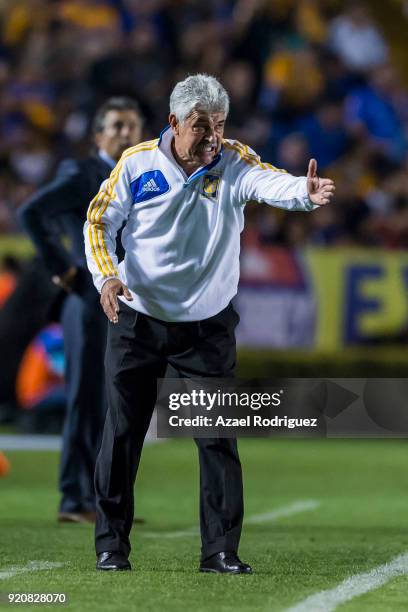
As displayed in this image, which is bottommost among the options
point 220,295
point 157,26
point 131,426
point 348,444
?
point 348,444

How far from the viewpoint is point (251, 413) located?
591 centimetres

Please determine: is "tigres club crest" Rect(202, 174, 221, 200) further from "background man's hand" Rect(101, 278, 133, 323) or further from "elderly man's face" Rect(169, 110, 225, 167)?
"background man's hand" Rect(101, 278, 133, 323)

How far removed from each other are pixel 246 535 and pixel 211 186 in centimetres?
246

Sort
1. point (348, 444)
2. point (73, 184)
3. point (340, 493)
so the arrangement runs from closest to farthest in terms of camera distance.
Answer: point (73, 184), point (340, 493), point (348, 444)

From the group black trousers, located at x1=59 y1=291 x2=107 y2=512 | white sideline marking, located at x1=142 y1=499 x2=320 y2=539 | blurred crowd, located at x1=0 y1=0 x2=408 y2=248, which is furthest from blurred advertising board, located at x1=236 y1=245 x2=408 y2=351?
black trousers, located at x1=59 y1=291 x2=107 y2=512

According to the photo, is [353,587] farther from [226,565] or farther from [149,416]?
[149,416]

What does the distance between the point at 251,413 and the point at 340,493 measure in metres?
4.36

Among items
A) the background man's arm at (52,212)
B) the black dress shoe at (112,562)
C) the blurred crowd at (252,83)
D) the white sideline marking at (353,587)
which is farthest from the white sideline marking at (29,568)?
the blurred crowd at (252,83)

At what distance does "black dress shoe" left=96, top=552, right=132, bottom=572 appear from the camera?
5910 millimetres

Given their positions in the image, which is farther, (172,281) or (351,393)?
(351,393)

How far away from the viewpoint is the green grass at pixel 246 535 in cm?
527

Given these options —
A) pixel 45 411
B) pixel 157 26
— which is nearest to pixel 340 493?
pixel 45 411

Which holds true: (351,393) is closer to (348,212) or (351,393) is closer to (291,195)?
(291,195)

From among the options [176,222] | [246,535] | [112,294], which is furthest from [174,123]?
[246,535]
